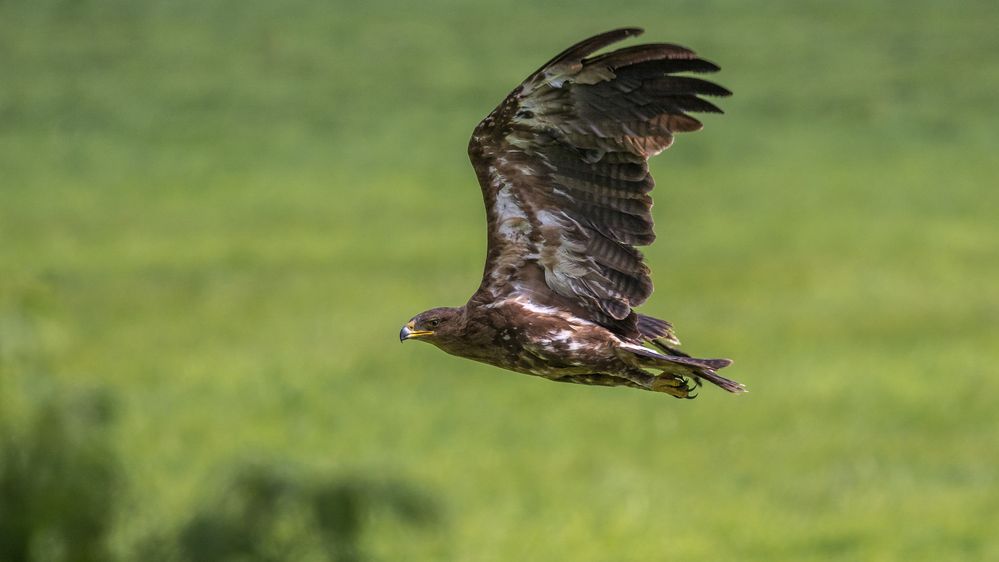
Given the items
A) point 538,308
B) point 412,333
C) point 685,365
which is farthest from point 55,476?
point 685,365

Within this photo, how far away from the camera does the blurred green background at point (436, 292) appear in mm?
21703

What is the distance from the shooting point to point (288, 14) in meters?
43.8

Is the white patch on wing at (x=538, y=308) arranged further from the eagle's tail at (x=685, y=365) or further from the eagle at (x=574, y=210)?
the eagle's tail at (x=685, y=365)

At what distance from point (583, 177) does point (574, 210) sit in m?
0.13

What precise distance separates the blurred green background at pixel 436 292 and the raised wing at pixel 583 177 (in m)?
6.61

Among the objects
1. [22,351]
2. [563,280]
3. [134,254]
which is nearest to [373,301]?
[134,254]

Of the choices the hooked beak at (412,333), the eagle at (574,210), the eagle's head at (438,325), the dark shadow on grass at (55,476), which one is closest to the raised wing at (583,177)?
the eagle at (574,210)

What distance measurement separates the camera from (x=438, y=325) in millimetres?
7516

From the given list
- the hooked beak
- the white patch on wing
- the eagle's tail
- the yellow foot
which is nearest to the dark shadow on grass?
the hooked beak

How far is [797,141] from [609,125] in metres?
34.5

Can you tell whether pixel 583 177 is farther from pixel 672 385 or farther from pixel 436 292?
pixel 436 292

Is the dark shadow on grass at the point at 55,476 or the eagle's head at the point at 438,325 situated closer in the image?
the eagle's head at the point at 438,325

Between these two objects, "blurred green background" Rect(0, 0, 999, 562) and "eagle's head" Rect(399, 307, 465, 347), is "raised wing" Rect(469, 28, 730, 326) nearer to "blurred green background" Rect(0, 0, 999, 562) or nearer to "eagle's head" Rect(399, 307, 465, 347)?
"eagle's head" Rect(399, 307, 465, 347)

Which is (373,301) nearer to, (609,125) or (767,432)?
(767,432)
